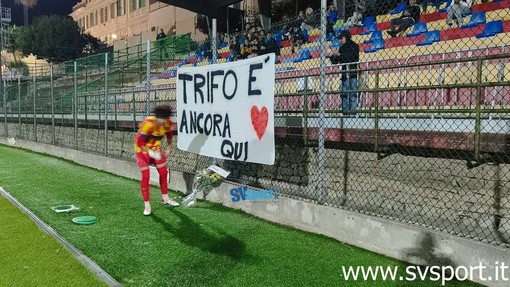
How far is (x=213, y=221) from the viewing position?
232 inches

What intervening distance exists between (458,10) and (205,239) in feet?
29.7

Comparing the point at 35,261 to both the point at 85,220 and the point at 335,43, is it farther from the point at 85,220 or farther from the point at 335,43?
the point at 335,43

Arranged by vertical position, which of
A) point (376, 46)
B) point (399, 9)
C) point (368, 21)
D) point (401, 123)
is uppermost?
point (399, 9)

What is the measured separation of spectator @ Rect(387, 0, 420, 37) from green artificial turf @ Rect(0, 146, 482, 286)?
7.56m

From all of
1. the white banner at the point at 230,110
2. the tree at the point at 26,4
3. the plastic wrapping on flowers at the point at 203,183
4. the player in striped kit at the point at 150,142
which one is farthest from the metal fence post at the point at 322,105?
the tree at the point at 26,4

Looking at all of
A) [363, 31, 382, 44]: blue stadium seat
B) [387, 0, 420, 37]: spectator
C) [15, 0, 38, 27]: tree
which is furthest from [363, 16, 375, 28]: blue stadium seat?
[15, 0, 38, 27]: tree

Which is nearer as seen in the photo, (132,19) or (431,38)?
(431,38)

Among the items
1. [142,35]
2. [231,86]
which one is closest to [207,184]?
[231,86]

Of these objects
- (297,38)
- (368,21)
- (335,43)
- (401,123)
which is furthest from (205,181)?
(368,21)

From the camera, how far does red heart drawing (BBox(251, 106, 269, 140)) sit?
217 inches

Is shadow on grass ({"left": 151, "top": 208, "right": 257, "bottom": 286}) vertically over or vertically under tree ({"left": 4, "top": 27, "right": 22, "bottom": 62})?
under

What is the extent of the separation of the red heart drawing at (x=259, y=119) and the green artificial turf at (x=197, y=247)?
4.40 feet

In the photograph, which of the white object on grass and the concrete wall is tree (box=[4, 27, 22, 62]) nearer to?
the white object on grass

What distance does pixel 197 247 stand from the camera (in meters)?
4.77
